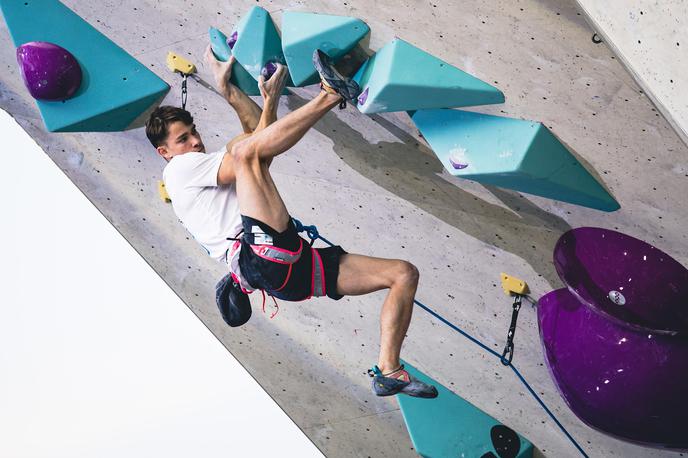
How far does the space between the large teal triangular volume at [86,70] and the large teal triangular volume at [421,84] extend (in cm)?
87

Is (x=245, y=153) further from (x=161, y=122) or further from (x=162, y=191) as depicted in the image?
(x=162, y=191)

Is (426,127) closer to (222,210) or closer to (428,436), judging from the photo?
(222,210)

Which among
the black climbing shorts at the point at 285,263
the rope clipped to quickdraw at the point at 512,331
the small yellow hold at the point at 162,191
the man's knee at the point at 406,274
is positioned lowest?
the small yellow hold at the point at 162,191

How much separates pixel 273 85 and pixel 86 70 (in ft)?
2.15

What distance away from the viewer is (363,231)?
102 inches

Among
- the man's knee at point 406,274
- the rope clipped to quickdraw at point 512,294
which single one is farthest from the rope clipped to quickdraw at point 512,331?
the man's knee at point 406,274

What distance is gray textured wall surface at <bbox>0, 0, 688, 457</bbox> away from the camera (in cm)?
210

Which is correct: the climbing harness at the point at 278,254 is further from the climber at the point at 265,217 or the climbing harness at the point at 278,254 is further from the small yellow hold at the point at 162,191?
the small yellow hold at the point at 162,191

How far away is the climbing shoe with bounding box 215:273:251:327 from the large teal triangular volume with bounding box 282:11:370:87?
0.64 m

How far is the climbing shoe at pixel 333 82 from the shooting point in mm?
2004

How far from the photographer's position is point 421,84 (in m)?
2.04

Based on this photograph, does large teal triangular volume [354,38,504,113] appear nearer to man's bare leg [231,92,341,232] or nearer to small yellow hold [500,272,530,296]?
man's bare leg [231,92,341,232]

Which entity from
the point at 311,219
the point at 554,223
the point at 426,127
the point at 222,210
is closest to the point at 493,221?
the point at 554,223

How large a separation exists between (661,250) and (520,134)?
0.51 meters
